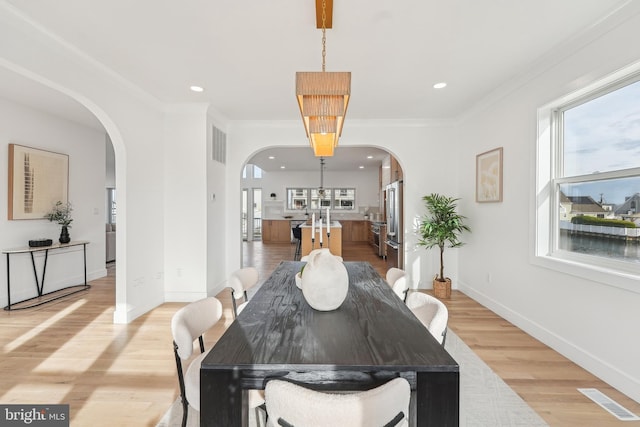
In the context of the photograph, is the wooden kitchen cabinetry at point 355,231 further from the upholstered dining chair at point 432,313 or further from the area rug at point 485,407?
the upholstered dining chair at point 432,313

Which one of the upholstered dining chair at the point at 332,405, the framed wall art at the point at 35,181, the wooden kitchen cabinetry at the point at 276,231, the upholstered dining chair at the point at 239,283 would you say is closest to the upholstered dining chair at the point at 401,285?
the upholstered dining chair at the point at 239,283

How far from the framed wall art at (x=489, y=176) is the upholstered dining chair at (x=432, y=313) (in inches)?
90.7

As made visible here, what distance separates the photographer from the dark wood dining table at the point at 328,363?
0.96 metres

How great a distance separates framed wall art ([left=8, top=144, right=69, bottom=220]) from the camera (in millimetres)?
3697

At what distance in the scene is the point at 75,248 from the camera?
4.58 meters

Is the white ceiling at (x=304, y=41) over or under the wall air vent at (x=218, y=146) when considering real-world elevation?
over

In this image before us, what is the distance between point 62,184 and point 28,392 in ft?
11.7

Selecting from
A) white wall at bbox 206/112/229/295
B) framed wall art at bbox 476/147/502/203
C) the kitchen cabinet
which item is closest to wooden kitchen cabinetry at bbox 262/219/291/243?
the kitchen cabinet

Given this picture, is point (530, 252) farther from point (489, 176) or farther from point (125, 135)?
point (125, 135)

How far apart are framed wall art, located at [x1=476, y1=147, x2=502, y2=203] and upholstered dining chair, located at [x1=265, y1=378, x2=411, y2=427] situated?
10.5 ft

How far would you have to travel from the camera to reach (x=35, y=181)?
395 centimetres

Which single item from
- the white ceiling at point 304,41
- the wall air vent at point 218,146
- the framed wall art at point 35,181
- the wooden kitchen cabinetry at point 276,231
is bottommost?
the wooden kitchen cabinetry at point 276,231

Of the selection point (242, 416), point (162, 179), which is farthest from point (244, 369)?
point (162, 179)

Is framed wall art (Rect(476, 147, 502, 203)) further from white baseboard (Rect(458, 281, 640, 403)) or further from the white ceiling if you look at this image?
white baseboard (Rect(458, 281, 640, 403))
